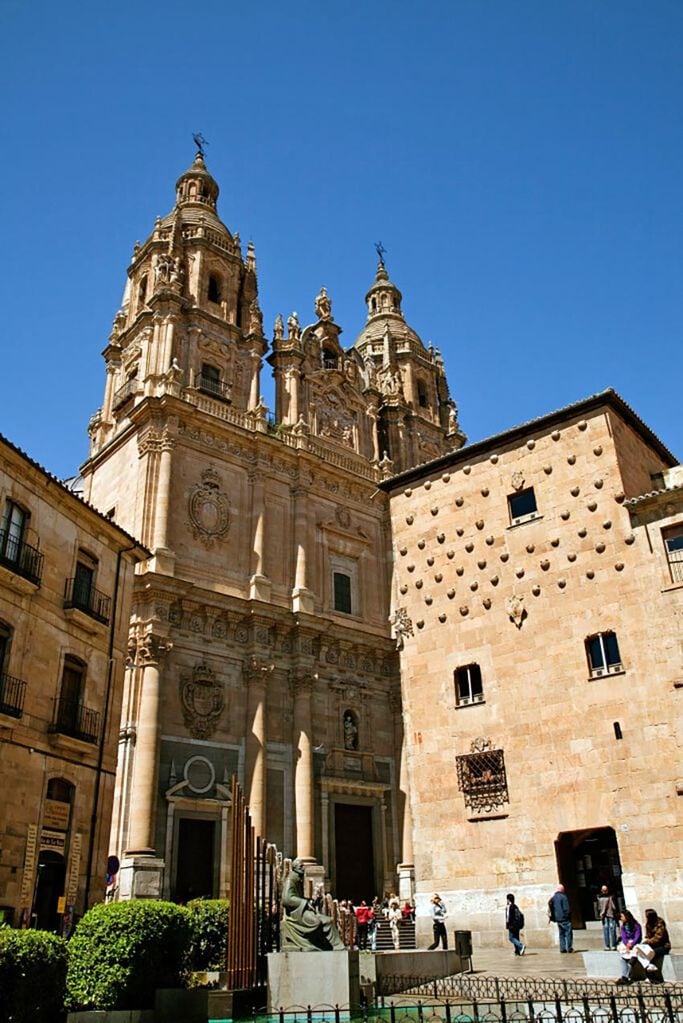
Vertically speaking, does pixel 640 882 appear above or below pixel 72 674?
below

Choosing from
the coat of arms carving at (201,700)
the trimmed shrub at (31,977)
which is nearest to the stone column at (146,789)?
the coat of arms carving at (201,700)

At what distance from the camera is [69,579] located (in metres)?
21.3

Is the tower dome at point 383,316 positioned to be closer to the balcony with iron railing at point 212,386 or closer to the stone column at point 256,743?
the balcony with iron railing at point 212,386

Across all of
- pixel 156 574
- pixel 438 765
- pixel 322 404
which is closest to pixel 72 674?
pixel 156 574

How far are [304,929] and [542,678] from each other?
7208mm

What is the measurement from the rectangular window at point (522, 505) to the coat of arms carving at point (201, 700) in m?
14.0

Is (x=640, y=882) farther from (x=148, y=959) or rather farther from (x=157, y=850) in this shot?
(x=157, y=850)

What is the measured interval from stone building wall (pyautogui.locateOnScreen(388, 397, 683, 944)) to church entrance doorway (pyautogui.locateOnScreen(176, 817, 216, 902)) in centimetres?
1092

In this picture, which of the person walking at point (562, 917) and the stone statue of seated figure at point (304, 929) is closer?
the stone statue of seated figure at point (304, 929)

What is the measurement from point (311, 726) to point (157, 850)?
7360 millimetres

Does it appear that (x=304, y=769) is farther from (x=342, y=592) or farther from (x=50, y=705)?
(x=50, y=705)

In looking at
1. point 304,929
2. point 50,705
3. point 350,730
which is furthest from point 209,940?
point 350,730

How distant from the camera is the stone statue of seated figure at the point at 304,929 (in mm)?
12164

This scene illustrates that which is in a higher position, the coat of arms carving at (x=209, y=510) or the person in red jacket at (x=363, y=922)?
the coat of arms carving at (x=209, y=510)
